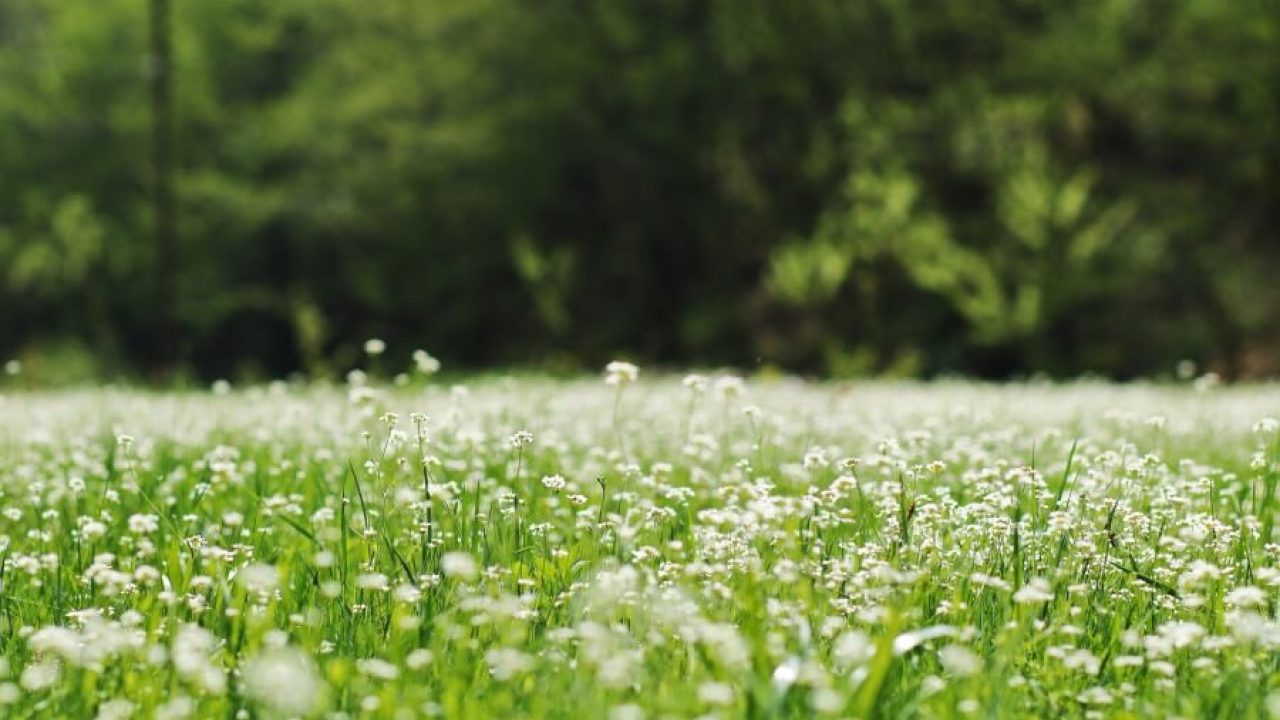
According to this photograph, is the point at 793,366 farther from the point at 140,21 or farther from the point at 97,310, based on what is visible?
the point at 140,21

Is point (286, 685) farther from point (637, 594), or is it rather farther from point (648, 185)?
point (648, 185)

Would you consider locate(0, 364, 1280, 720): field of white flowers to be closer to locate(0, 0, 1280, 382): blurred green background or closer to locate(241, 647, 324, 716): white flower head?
locate(241, 647, 324, 716): white flower head

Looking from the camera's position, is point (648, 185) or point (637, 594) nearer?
point (637, 594)

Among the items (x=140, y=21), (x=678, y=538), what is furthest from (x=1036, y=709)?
(x=140, y=21)

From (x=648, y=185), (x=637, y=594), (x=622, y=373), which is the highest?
(x=648, y=185)

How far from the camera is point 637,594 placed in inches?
142

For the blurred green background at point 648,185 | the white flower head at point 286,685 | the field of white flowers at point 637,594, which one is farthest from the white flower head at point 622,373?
the blurred green background at point 648,185

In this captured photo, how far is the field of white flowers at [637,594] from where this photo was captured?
10.2ft

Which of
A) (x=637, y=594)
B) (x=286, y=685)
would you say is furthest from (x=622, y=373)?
(x=286, y=685)

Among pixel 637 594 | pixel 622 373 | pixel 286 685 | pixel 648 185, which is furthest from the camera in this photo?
pixel 648 185

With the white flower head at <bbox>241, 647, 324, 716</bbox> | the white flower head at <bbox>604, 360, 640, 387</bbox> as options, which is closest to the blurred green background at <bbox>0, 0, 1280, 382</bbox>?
the white flower head at <bbox>604, 360, 640, 387</bbox>

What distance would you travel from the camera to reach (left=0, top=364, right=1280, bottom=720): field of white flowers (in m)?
3.11

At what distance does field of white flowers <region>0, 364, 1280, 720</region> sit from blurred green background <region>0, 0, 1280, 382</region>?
41.8 ft

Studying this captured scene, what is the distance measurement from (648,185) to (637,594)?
1022 inches
